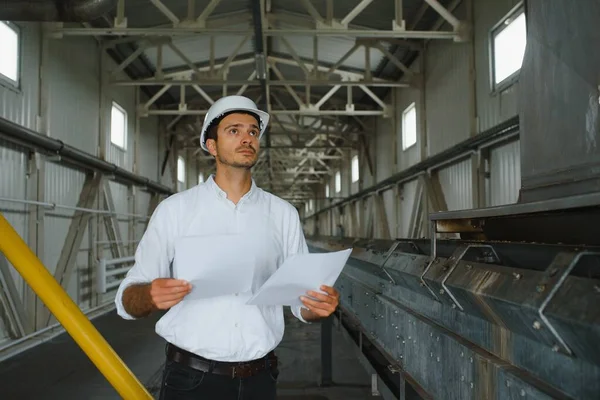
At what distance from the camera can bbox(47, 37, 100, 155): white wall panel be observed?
6.49 metres

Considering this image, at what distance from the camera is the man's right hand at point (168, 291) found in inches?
49.4

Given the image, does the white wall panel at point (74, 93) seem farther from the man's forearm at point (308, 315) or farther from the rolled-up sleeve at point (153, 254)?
the man's forearm at point (308, 315)

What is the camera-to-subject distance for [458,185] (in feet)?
23.0

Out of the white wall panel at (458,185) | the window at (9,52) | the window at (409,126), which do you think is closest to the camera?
the window at (9,52)

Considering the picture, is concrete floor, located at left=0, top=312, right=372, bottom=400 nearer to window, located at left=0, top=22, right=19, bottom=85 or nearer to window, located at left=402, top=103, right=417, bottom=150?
window, located at left=0, top=22, right=19, bottom=85

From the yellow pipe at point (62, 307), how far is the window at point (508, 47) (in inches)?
200

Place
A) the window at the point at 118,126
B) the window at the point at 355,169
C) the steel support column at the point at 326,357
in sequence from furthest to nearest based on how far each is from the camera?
1. the window at the point at 355,169
2. the window at the point at 118,126
3. the steel support column at the point at 326,357

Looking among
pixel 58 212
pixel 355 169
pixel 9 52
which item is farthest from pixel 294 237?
pixel 355 169

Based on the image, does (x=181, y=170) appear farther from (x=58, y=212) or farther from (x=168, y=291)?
(x=168, y=291)

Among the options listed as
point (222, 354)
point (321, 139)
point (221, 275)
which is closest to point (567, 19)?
point (221, 275)

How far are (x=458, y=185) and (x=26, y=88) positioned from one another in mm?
6010

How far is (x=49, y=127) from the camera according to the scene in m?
6.21

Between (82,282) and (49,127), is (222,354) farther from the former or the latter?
(82,282)

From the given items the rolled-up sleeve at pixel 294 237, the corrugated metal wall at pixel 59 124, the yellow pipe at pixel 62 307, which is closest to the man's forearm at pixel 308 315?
the rolled-up sleeve at pixel 294 237
